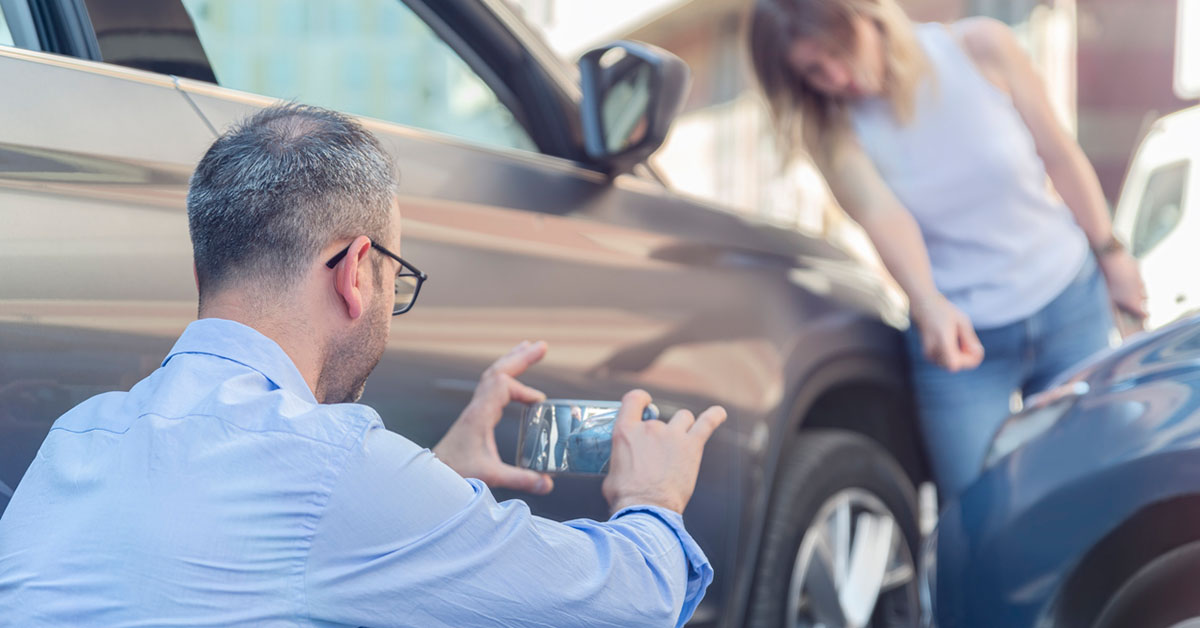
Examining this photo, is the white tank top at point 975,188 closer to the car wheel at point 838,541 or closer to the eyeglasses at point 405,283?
the car wheel at point 838,541

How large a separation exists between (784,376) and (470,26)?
1040 millimetres

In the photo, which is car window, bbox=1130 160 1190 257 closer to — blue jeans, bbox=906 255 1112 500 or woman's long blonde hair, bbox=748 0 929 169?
blue jeans, bbox=906 255 1112 500

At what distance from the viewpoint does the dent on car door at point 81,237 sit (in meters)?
1.45

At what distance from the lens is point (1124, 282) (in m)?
2.87

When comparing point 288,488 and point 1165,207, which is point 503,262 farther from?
point 1165,207

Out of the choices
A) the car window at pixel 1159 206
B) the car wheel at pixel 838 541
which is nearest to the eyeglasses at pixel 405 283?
the car wheel at pixel 838 541

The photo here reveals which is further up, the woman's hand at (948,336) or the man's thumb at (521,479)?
the man's thumb at (521,479)

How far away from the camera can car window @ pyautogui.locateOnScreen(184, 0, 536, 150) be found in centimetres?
238

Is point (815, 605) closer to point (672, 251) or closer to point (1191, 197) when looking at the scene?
point (672, 251)

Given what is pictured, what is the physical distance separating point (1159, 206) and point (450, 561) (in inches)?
174

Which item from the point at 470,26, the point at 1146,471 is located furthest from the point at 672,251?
the point at 1146,471

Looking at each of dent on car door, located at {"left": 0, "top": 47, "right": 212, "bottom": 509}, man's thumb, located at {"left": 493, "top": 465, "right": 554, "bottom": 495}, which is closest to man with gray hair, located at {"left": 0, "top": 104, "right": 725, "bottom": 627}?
dent on car door, located at {"left": 0, "top": 47, "right": 212, "bottom": 509}

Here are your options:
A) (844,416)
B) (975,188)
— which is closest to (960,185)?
(975,188)

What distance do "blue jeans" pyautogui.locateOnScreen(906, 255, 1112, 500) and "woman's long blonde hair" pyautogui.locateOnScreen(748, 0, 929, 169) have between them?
588 millimetres
